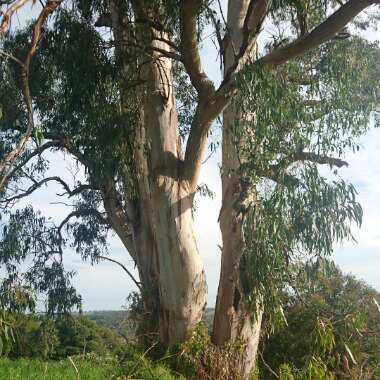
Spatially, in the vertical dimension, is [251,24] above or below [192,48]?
above

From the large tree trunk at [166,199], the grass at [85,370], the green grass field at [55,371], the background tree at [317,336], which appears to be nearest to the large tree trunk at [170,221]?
the large tree trunk at [166,199]

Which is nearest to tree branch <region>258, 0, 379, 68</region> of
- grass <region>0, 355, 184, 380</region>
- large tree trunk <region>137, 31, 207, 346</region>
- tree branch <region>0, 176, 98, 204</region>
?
large tree trunk <region>137, 31, 207, 346</region>

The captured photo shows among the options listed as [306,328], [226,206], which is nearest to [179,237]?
[226,206]

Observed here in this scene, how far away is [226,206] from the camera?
703 centimetres

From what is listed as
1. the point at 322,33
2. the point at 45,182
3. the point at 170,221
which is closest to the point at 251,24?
the point at 322,33

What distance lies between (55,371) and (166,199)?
2.42m

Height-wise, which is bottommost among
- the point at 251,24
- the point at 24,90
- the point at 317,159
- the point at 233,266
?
the point at 233,266

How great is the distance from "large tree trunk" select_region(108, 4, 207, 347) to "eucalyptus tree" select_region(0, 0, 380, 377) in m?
0.01

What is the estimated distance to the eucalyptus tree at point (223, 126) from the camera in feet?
18.1

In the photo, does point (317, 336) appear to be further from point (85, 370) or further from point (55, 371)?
point (55, 371)

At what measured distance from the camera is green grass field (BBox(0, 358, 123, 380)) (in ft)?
14.5

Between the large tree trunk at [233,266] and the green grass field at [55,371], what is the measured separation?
1660mm

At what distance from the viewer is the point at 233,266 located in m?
6.76

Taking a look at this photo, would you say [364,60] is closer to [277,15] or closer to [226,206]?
[277,15]
